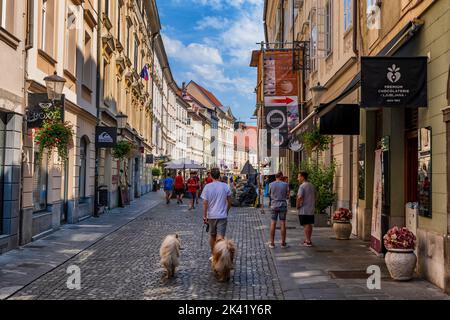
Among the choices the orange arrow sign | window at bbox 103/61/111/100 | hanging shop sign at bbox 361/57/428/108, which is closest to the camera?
hanging shop sign at bbox 361/57/428/108

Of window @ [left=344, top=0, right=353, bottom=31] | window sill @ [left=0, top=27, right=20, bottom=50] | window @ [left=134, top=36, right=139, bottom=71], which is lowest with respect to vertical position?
window sill @ [left=0, top=27, right=20, bottom=50]

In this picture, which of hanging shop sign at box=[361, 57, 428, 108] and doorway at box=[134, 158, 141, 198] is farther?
doorway at box=[134, 158, 141, 198]

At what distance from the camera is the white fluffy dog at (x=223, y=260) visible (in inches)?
327

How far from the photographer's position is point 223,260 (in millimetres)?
8289

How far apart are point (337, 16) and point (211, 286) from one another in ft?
39.2

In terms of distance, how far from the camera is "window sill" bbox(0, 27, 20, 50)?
10.9 metres

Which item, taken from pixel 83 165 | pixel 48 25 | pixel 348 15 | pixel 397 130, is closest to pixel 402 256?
pixel 397 130

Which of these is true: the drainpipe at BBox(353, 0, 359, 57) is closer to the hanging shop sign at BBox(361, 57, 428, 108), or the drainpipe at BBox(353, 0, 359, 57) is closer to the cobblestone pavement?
the cobblestone pavement

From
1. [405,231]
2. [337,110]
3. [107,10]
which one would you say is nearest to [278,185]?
[337,110]

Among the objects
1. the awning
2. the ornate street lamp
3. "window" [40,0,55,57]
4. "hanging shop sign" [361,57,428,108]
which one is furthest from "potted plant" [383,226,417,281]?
"window" [40,0,55,57]

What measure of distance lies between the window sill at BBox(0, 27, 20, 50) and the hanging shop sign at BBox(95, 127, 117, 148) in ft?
30.6

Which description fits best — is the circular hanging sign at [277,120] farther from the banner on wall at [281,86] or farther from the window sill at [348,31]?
the window sill at [348,31]

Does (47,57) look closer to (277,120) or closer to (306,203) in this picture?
(306,203)
